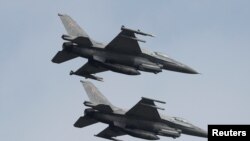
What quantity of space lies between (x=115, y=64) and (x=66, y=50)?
5.16m

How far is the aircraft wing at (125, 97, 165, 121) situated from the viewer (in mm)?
81562

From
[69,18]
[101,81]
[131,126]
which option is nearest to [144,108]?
[131,126]

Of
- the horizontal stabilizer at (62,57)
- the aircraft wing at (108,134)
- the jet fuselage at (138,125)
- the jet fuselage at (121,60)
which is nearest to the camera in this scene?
the jet fuselage at (121,60)

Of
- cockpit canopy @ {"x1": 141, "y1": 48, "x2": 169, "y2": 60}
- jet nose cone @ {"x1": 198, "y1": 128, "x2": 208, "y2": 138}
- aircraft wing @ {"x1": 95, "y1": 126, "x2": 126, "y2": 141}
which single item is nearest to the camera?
cockpit canopy @ {"x1": 141, "y1": 48, "x2": 169, "y2": 60}

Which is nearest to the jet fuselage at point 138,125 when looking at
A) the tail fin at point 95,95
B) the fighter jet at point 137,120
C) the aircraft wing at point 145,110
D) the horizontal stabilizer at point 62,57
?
the fighter jet at point 137,120

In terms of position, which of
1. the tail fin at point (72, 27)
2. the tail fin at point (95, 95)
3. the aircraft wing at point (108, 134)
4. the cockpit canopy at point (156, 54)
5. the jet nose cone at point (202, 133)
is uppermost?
the tail fin at point (72, 27)

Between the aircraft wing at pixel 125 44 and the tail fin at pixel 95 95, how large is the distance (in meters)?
7.00

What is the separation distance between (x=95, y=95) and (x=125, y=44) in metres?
9.03

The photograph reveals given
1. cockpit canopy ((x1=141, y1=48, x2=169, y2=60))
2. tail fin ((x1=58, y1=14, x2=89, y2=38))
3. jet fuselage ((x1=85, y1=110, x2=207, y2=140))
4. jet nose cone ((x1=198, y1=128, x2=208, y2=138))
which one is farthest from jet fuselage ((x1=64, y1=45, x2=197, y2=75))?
jet nose cone ((x1=198, y1=128, x2=208, y2=138))

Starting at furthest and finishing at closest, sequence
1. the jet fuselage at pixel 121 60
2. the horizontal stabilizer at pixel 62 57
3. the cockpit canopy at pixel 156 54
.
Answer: the cockpit canopy at pixel 156 54
the horizontal stabilizer at pixel 62 57
the jet fuselage at pixel 121 60

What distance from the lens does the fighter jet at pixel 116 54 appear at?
8219 cm

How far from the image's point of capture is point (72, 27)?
87625 mm

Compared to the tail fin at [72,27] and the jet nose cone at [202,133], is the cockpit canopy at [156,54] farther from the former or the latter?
the jet nose cone at [202,133]

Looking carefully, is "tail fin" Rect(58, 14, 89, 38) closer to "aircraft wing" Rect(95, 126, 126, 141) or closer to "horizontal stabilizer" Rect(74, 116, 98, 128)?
"horizontal stabilizer" Rect(74, 116, 98, 128)
